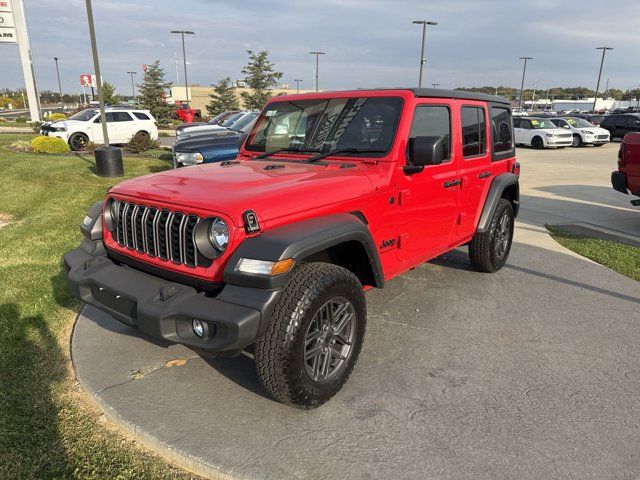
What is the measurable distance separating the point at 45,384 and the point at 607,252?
638cm

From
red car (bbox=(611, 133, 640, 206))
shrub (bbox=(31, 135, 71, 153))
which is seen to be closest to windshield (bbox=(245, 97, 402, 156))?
red car (bbox=(611, 133, 640, 206))

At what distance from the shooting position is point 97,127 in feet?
57.7

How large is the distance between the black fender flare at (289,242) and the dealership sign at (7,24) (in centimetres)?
3429

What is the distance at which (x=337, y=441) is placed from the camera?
8.81 ft

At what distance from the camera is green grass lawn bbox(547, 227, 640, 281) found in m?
5.61

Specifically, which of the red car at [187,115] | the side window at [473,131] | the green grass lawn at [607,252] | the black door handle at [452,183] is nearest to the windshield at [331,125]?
Answer: the black door handle at [452,183]

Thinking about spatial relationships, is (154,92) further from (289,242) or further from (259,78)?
(289,242)

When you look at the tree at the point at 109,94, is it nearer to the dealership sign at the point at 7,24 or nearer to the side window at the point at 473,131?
the dealership sign at the point at 7,24

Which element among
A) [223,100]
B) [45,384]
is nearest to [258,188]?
[45,384]

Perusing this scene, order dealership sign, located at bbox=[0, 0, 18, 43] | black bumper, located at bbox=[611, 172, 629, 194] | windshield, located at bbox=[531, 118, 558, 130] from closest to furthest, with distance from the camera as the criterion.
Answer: black bumper, located at bbox=[611, 172, 629, 194]
windshield, located at bbox=[531, 118, 558, 130]
dealership sign, located at bbox=[0, 0, 18, 43]

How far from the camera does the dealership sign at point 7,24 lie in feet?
94.2

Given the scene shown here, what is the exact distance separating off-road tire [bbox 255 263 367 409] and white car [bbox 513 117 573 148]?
71.3 ft

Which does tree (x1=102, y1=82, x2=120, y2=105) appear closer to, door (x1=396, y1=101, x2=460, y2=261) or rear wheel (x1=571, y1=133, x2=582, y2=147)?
rear wheel (x1=571, y1=133, x2=582, y2=147)

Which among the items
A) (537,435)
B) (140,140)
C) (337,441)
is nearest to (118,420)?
(337,441)
